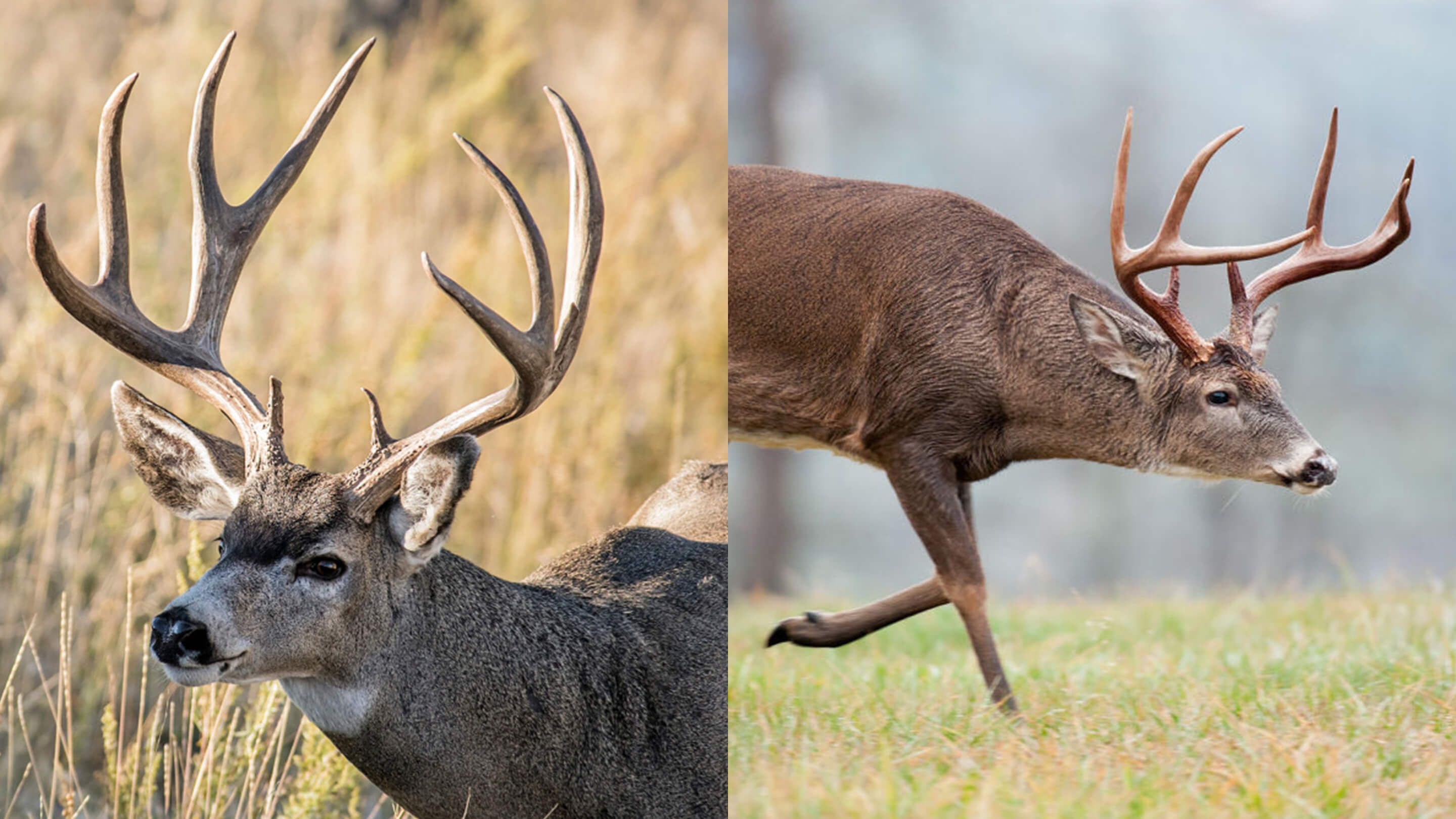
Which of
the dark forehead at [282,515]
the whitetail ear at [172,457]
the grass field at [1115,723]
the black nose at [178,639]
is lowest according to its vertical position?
the grass field at [1115,723]

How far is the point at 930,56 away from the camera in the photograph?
11586mm

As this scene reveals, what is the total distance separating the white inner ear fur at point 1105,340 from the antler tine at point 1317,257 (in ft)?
0.94

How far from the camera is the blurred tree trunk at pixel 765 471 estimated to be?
809 centimetres

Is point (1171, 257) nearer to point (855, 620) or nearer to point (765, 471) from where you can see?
point (855, 620)

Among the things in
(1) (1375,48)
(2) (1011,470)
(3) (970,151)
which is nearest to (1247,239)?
(3) (970,151)

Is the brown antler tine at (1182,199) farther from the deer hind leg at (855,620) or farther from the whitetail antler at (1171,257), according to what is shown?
the deer hind leg at (855,620)

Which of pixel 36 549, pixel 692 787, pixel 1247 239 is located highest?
pixel 1247 239

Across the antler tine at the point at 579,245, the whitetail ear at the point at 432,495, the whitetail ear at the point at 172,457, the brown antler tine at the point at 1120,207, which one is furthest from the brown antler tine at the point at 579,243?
the brown antler tine at the point at 1120,207

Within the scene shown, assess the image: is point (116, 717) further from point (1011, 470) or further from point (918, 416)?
point (1011, 470)

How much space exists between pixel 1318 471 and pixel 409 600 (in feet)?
6.90

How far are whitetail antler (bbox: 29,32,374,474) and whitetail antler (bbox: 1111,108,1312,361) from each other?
176 cm

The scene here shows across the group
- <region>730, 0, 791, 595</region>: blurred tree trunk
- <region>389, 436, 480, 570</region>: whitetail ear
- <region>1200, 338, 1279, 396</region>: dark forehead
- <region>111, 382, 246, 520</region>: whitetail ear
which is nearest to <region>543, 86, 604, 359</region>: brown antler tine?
<region>389, 436, 480, 570</region>: whitetail ear

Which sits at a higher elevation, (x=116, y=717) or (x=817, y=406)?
(x=817, y=406)

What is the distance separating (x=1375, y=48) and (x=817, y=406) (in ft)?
23.5
